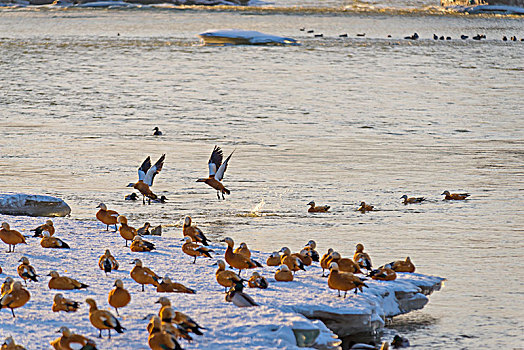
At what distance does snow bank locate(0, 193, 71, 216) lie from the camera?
15406 millimetres

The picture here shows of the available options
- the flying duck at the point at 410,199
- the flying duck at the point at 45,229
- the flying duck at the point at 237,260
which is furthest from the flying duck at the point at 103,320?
the flying duck at the point at 410,199

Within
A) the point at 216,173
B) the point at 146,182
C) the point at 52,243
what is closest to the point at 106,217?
the point at 52,243

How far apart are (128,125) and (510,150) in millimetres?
11494

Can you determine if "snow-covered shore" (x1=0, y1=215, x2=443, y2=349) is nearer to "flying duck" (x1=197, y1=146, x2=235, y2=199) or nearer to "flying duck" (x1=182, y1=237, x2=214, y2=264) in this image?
"flying duck" (x1=182, y1=237, x2=214, y2=264)

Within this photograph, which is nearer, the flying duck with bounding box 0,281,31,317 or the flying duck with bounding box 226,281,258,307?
the flying duck with bounding box 0,281,31,317

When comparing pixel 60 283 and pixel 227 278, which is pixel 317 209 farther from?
pixel 60 283

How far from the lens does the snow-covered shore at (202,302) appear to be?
9227 mm

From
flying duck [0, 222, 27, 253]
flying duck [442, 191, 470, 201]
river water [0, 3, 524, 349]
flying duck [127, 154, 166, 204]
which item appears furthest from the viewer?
flying duck [442, 191, 470, 201]

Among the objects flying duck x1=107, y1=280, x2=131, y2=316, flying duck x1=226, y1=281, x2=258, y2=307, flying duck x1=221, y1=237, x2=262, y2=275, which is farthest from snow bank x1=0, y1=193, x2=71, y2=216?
flying duck x1=226, y1=281, x2=258, y2=307

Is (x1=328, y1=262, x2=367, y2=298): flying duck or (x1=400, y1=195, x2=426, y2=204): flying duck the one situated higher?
(x1=328, y1=262, x2=367, y2=298): flying duck

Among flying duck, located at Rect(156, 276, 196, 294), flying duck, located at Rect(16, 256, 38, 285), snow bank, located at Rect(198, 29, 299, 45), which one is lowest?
snow bank, located at Rect(198, 29, 299, 45)

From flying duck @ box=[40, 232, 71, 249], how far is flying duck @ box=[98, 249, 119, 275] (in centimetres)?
125

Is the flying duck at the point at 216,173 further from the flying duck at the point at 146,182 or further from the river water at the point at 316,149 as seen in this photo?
the flying duck at the point at 146,182

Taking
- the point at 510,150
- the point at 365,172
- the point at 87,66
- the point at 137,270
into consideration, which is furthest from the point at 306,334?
the point at 87,66
